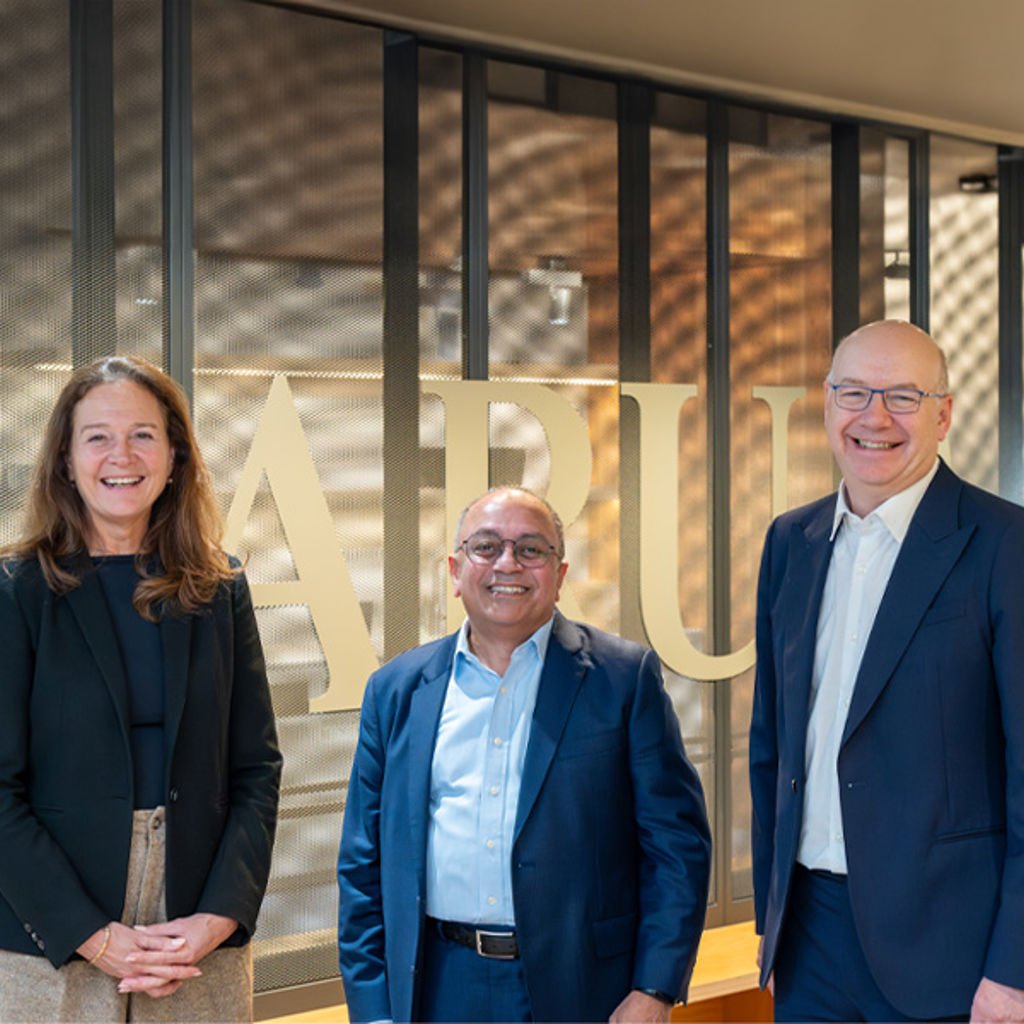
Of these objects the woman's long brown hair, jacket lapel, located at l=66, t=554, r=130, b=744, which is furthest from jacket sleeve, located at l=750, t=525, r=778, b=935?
jacket lapel, located at l=66, t=554, r=130, b=744

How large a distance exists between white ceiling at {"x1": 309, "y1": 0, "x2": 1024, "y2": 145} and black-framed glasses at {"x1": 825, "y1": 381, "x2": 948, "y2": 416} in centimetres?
216

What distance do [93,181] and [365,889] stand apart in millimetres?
2152

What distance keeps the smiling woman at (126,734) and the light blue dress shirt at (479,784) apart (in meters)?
0.39

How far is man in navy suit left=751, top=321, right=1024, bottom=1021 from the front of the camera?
2471 millimetres

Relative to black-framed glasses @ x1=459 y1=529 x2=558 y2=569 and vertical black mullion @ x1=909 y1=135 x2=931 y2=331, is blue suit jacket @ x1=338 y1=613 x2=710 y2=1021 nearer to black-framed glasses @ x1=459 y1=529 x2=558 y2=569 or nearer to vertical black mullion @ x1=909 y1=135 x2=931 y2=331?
black-framed glasses @ x1=459 y1=529 x2=558 y2=569

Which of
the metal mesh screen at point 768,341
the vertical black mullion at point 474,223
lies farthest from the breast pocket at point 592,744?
the metal mesh screen at point 768,341

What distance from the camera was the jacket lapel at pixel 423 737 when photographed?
8.24 feet

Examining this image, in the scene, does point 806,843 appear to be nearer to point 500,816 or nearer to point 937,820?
point 937,820

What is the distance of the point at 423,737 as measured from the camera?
8.41 ft

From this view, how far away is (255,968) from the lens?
4.12 metres

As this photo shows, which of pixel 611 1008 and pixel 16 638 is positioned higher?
pixel 16 638

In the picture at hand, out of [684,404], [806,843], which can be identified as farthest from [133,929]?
A: [684,404]

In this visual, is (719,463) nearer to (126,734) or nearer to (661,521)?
(661,521)

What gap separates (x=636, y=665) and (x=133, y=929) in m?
0.96
